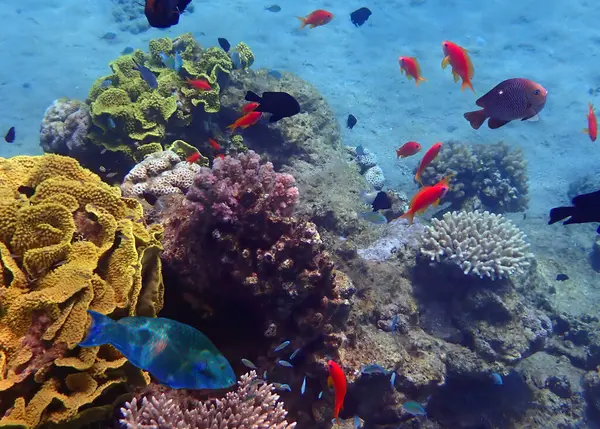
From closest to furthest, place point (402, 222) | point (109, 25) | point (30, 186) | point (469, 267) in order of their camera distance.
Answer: point (30, 186) < point (469, 267) < point (402, 222) < point (109, 25)

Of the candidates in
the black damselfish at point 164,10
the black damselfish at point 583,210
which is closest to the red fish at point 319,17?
the black damselfish at point 164,10

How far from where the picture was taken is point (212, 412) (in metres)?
2.81

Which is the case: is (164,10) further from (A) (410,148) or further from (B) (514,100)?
(A) (410,148)

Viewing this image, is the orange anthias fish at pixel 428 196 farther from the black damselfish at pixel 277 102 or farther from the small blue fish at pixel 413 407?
the small blue fish at pixel 413 407

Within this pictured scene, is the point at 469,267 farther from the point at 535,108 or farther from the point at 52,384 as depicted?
the point at 52,384

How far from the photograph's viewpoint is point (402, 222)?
725 centimetres

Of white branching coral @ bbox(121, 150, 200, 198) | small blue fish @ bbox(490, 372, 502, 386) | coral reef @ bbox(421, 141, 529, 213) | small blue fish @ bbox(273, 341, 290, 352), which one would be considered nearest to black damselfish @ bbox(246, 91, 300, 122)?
white branching coral @ bbox(121, 150, 200, 198)

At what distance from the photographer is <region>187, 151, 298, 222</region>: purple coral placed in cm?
359

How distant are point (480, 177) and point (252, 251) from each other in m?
8.14

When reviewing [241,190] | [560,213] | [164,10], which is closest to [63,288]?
[241,190]

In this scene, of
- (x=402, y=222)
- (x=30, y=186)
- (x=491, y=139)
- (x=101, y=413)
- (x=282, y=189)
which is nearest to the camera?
(x=101, y=413)

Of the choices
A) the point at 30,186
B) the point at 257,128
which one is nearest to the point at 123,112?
the point at 257,128

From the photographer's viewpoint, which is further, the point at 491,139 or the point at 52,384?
the point at 491,139

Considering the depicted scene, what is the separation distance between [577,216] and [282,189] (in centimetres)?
235
